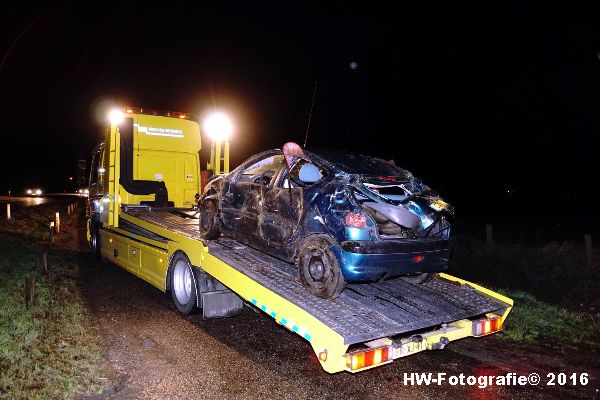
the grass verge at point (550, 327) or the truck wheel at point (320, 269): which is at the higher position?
the truck wheel at point (320, 269)

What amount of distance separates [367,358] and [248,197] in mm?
2719

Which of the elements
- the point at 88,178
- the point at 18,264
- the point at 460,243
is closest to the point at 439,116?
the point at 460,243

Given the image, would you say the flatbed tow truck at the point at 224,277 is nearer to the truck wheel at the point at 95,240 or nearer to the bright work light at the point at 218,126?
the truck wheel at the point at 95,240

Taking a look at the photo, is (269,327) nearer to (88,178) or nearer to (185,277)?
(185,277)

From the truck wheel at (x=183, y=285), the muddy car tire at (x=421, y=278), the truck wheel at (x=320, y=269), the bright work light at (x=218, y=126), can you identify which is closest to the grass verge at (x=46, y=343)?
the truck wheel at (x=183, y=285)

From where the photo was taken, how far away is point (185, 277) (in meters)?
6.68

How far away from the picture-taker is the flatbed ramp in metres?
4.28

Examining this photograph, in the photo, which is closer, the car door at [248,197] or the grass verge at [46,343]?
the grass verge at [46,343]

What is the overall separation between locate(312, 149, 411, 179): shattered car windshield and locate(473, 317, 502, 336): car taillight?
173cm

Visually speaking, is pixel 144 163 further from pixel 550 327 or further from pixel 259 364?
pixel 550 327

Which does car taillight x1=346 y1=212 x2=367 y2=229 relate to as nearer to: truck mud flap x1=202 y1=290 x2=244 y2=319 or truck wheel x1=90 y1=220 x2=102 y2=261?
truck mud flap x1=202 y1=290 x2=244 y2=319

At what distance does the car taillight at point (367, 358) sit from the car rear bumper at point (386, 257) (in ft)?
2.42

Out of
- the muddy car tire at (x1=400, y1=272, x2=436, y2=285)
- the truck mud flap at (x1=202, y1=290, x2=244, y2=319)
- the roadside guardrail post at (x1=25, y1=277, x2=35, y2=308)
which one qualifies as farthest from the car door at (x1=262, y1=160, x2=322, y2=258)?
the roadside guardrail post at (x1=25, y1=277, x2=35, y2=308)

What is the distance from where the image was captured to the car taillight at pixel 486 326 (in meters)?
4.82
